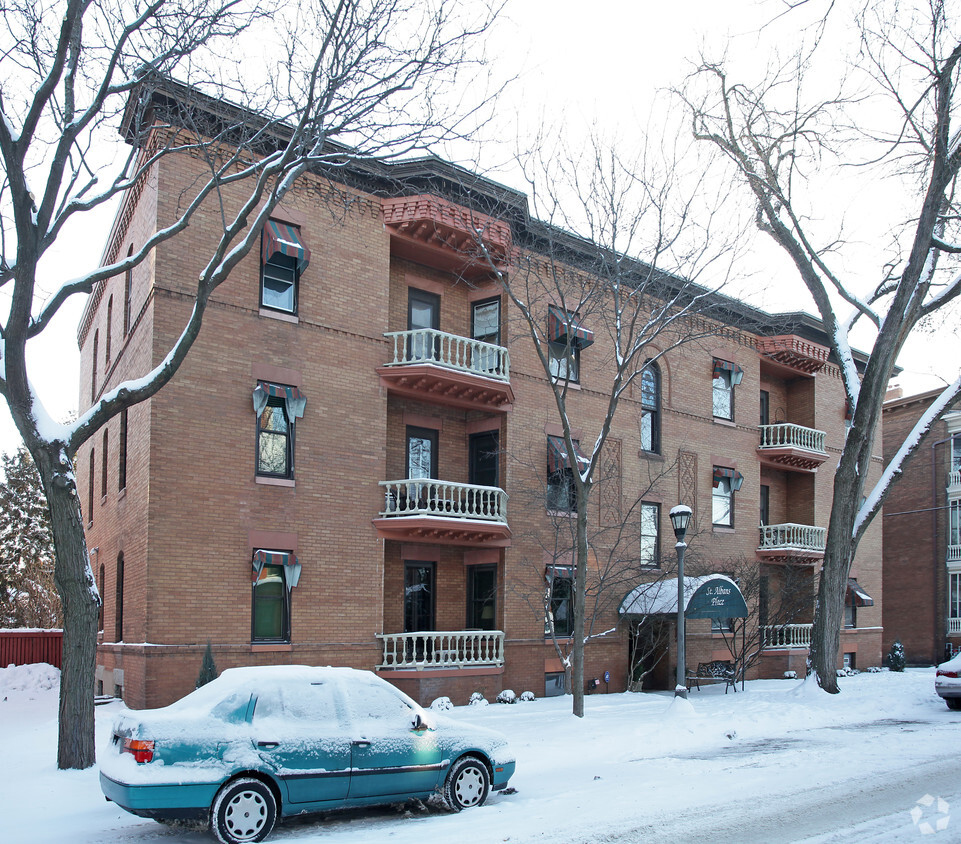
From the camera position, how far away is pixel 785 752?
13812mm

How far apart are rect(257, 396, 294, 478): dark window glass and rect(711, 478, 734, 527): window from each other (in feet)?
49.8

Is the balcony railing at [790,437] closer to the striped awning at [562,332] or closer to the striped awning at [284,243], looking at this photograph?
the striped awning at [562,332]

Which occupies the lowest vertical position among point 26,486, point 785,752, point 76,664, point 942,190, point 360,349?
point 785,752

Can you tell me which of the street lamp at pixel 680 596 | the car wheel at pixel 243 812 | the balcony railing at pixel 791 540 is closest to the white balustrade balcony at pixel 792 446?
the balcony railing at pixel 791 540

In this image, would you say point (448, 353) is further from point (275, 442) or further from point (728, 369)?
point (728, 369)

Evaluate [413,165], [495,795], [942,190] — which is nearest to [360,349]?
[413,165]

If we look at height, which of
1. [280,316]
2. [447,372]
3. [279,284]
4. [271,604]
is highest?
[279,284]

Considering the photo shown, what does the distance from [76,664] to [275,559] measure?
22.7 ft

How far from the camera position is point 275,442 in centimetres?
1902

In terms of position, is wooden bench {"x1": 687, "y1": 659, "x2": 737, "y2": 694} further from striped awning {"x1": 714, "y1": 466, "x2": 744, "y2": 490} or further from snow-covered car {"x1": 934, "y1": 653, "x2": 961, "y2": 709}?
snow-covered car {"x1": 934, "y1": 653, "x2": 961, "y2": 709}

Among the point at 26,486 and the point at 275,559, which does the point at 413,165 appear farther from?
the point at 26,486

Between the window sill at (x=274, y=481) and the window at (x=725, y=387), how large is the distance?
15.7 m

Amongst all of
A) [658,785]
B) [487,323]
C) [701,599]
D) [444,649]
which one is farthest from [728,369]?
[658,785]

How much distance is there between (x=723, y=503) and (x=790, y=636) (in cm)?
529
